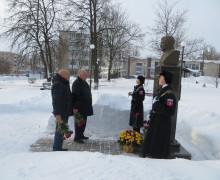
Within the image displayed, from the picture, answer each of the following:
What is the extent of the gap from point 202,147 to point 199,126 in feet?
2.99

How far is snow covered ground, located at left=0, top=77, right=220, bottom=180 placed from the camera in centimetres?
224

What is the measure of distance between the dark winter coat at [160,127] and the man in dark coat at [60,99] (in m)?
1.82

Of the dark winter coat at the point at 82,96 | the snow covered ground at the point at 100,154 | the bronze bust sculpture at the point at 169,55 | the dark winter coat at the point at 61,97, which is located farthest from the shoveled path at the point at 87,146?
the bronze bust sculpture at the point at 169,55

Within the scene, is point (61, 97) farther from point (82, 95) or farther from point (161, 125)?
point (161, 125)

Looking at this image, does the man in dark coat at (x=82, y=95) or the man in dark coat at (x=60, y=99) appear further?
the man in dark coat at (x=82, y=95)

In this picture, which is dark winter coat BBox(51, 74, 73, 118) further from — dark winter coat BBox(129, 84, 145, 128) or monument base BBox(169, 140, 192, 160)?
monument base BBox(169, 140, 192, 160)

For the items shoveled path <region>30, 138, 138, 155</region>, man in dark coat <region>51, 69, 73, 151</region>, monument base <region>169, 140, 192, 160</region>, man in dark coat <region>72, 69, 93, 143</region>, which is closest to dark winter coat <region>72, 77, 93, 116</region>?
man in dark coat <region>72, 69, 93, 143</region>

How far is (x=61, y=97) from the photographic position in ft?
13.0

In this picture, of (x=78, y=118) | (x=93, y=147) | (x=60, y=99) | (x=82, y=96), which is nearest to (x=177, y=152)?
(x=93, y=147)

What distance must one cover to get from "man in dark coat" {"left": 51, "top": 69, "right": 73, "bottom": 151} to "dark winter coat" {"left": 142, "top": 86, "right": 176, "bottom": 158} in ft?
5.97

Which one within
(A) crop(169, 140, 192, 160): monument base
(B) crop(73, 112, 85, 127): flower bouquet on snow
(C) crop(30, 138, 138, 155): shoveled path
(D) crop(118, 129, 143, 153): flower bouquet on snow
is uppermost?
(B) crop(73, 112, 85, 127): flower bouquet on snow

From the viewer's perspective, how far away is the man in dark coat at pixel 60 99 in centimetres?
392

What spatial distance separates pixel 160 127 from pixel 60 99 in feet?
6.85

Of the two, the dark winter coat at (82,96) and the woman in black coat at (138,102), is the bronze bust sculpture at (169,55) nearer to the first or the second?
the woman in black coat at (138,102)
